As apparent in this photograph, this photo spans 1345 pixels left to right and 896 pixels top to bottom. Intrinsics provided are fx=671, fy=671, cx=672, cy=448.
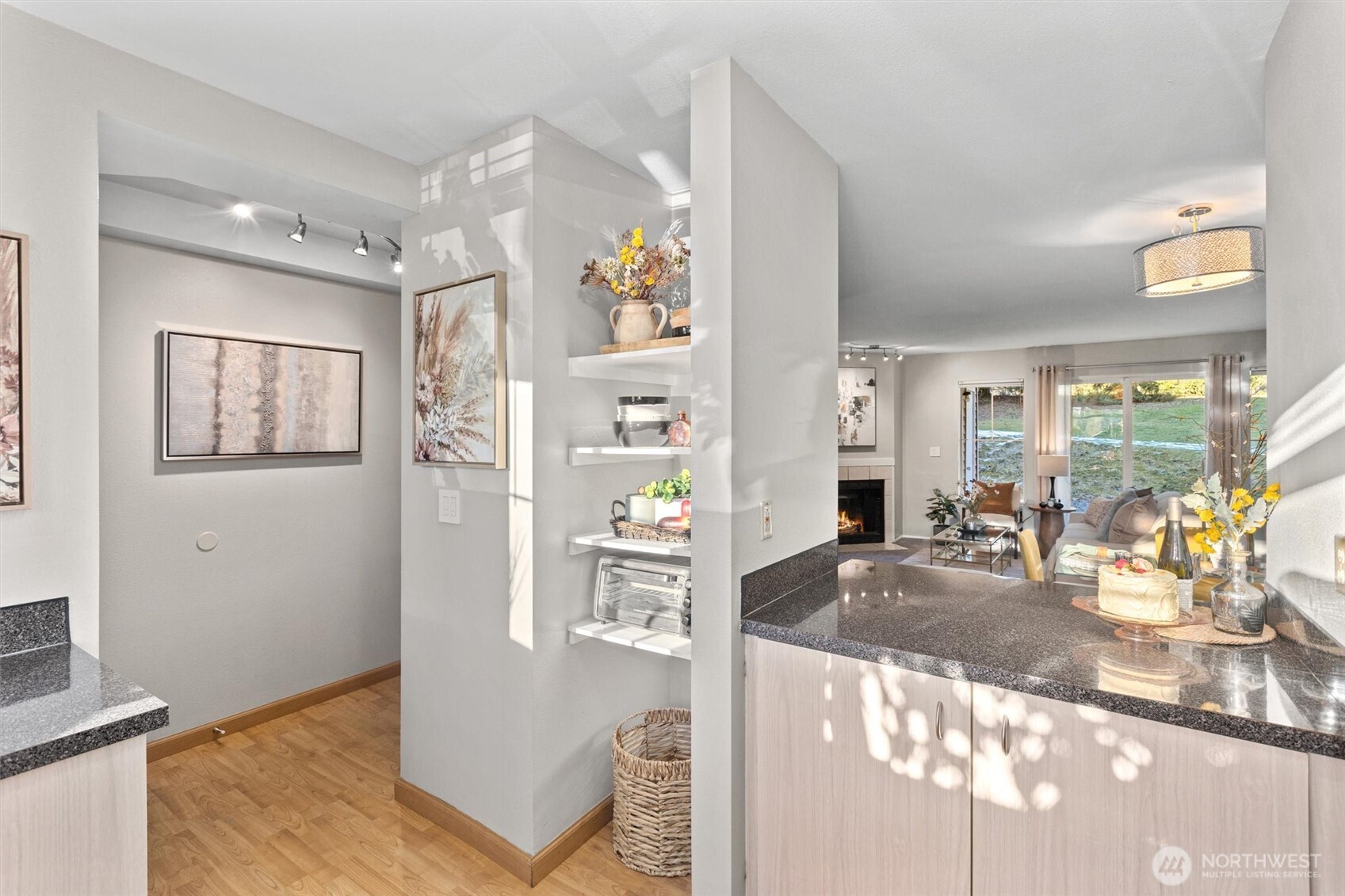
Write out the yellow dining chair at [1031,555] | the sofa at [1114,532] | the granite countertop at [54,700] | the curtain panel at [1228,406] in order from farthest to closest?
the curtain panel at [1228,406] < the sofa at [1114,532] < the yellow dining chair at [1031,555] < the granite countertop at [54,700]

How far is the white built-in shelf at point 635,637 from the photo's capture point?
2.09m

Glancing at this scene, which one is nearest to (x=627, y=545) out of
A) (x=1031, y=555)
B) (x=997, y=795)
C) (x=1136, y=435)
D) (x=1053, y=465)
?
(x=997, y=795)

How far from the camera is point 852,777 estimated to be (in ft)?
5.25

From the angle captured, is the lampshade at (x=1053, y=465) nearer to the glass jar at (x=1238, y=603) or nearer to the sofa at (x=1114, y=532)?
the sofa at (x=1114, y=532)

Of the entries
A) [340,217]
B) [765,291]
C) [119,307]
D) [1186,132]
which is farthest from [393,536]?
[1186,132]

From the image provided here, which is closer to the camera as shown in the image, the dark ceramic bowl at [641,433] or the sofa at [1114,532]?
the dark ceramic bowl at [641,433]

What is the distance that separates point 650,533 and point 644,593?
22 centimetres

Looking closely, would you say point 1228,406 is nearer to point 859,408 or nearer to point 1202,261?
point 859,408

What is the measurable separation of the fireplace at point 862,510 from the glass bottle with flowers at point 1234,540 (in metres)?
6.81

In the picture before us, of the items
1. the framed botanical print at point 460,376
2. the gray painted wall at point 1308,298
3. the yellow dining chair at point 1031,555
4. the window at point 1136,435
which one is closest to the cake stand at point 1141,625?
the gray painted wall at point 1308,298

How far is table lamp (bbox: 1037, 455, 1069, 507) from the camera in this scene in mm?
7680

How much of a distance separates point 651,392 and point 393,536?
202cm

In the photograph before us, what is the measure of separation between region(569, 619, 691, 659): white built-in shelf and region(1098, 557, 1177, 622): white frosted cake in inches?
44.4

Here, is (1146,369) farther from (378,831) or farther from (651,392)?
(378,831)
